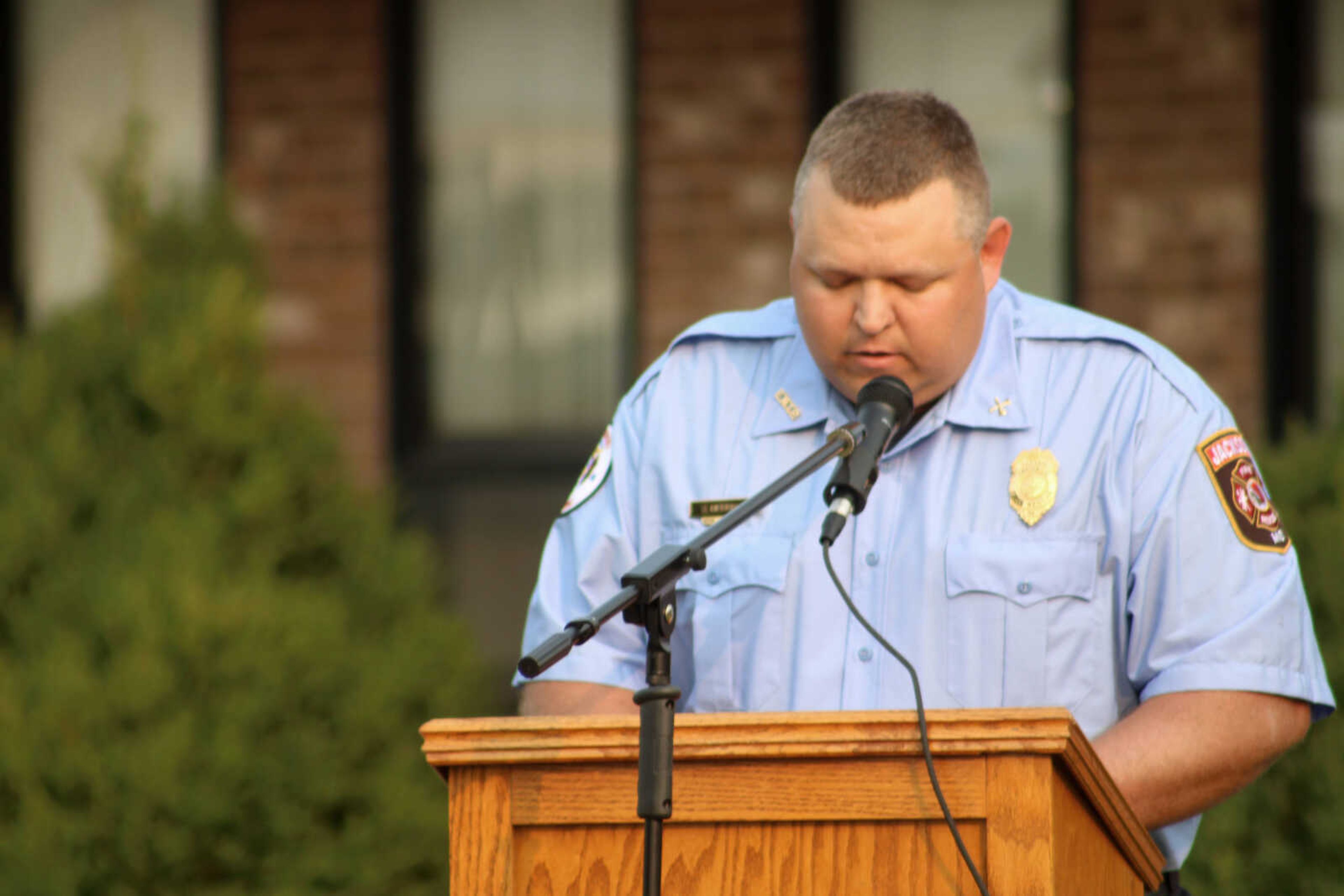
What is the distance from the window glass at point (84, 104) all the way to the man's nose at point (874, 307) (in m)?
5.15

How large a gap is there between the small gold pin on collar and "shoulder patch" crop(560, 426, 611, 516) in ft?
1.02

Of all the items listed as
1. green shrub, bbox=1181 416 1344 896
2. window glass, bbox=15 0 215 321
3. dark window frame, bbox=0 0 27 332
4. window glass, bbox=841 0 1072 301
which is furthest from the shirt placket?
dark window frame, bbox=0 0 27 332

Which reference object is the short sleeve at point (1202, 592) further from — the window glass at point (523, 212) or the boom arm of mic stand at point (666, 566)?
the window glass at point (523, 212)

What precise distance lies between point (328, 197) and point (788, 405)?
14.8ft

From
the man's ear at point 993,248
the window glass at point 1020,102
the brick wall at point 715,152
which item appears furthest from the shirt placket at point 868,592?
the window glass at point 1020,102

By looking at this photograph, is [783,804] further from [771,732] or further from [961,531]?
[961,531]

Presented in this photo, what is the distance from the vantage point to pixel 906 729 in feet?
6.83

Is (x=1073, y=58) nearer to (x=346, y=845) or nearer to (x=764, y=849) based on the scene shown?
(x=346, y=845)

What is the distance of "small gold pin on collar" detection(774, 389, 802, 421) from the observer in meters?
3.15

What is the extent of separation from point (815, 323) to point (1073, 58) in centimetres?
436

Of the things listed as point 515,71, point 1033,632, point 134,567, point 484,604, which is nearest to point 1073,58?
point 515,71

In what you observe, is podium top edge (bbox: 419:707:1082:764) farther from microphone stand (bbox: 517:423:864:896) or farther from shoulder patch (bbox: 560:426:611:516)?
shoulder patch (bbox: 560:426:611:516)

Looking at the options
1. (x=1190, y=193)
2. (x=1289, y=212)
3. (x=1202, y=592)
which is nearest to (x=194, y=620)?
(x=1202, y=592)

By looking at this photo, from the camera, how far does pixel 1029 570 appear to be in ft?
9.55
